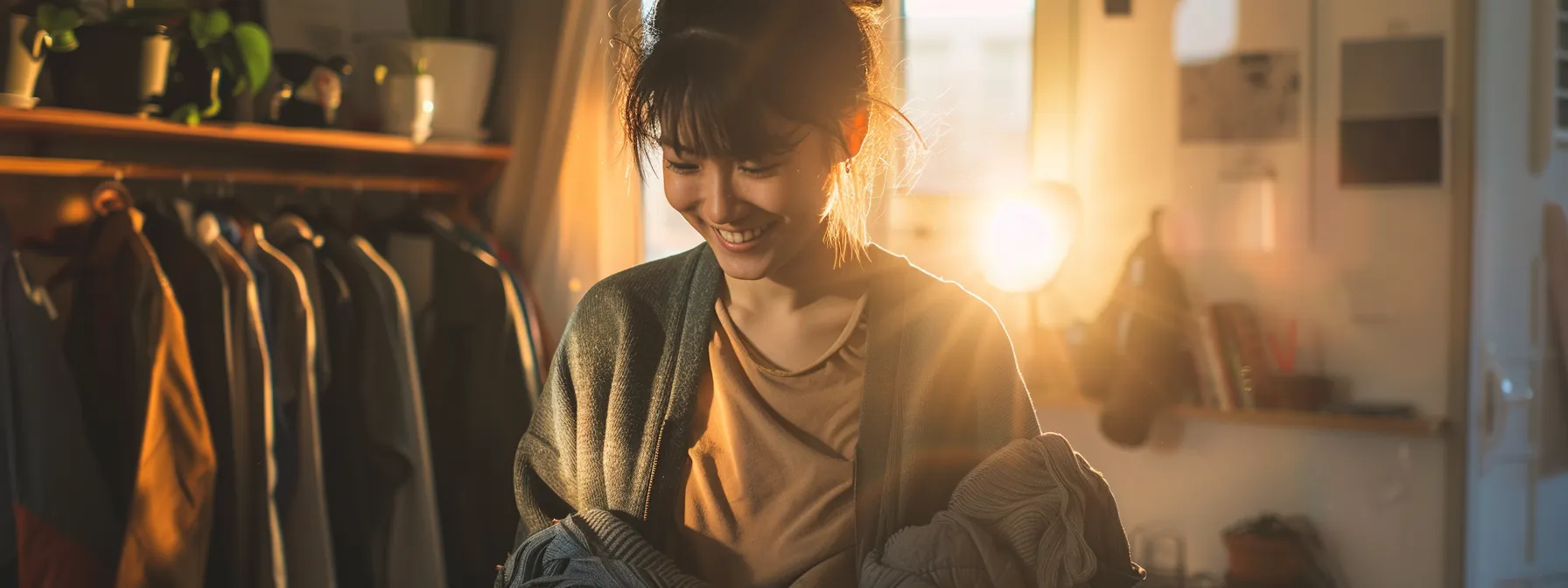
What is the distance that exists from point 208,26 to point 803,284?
1269 millimetres

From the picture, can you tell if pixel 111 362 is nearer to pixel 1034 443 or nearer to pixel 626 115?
pixel 626 115

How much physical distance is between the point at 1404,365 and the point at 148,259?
219 cm

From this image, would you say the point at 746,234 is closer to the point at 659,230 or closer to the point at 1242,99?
the point at 659,230

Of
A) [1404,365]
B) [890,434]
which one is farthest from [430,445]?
[1404,365]

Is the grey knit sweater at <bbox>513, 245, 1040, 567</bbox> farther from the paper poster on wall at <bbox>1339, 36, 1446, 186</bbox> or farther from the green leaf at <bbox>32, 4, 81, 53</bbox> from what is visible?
the paper poster on wall at <bbox>1339, 36, 1446, 186</bbox>

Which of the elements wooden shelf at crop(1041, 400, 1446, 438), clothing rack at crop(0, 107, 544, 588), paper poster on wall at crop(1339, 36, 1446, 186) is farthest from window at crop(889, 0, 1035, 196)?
clothing rack at crop(0, 107, 544, 588)

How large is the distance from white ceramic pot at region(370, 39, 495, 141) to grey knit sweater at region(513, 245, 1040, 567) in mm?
1293

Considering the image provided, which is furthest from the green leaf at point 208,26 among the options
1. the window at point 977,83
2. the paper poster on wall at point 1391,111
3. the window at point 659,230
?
the paper poster on wall at point 1391,111

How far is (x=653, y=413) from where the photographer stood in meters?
0.85

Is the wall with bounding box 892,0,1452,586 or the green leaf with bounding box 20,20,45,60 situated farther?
the wall with bounding box 892,0,1452,586

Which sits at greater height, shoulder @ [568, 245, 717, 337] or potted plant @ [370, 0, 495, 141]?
potted plant @ [370, 0, 495, 141]

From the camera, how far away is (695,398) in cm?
85

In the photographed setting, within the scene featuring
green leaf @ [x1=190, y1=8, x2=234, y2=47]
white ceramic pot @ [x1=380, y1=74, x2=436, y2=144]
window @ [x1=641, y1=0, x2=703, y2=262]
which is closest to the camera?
green leaf @ [x1=190, y1=8, x2=234, y2=47]

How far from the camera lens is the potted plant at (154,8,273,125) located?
1.70 metres
